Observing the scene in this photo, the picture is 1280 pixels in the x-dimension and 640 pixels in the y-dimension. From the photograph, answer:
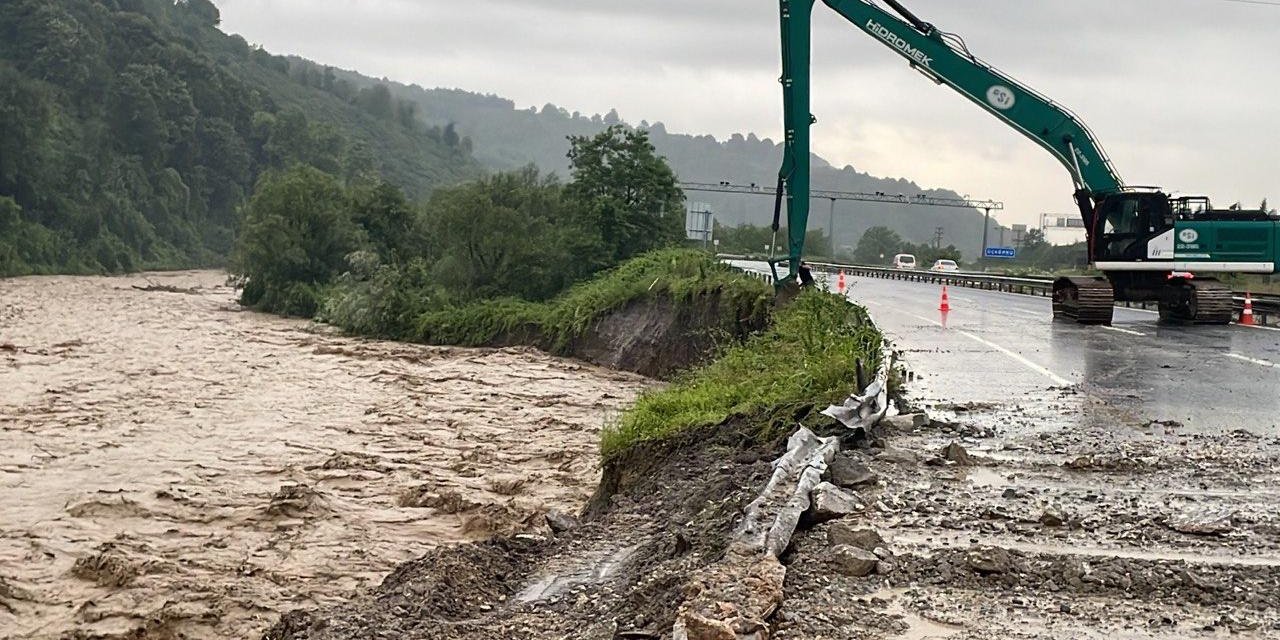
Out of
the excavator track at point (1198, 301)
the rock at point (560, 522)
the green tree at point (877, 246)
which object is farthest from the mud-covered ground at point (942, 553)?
the green tree at point (877, 246)

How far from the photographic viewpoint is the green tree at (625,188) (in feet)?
123

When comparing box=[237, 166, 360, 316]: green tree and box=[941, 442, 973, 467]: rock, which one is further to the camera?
box=[237, 166, 360, 316]: green tree

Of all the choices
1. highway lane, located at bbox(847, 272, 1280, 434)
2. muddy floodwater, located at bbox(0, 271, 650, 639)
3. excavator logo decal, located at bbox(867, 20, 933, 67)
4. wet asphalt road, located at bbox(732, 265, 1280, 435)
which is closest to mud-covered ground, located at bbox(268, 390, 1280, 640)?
wet asphalt road, located at bbox(732, 265, 1280, 435)

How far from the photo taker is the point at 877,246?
130 metres

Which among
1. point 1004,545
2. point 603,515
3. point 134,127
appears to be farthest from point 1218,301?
point 134,127

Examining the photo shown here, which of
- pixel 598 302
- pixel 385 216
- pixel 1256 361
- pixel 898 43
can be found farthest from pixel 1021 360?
pixel 385 216

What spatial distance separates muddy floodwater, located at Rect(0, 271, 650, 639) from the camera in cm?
1091

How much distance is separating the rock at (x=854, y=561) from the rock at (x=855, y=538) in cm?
14

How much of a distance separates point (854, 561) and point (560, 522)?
443 cm

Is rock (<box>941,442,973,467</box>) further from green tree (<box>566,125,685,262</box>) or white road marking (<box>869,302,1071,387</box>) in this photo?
green tree (<box>566,125,685,262</box>)

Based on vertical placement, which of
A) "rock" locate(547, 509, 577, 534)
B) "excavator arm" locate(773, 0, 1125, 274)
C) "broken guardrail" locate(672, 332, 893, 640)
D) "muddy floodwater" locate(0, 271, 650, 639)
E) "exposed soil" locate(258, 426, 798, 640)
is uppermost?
"excavator arm" locate(773, 0, 1125, 274)

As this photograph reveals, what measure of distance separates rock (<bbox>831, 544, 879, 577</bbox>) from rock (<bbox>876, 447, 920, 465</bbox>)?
2653mm

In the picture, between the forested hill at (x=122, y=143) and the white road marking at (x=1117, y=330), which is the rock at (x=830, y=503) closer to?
the white road marking at (x=1117, y=330)

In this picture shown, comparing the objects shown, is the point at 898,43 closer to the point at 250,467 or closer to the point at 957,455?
the point at 250,467
